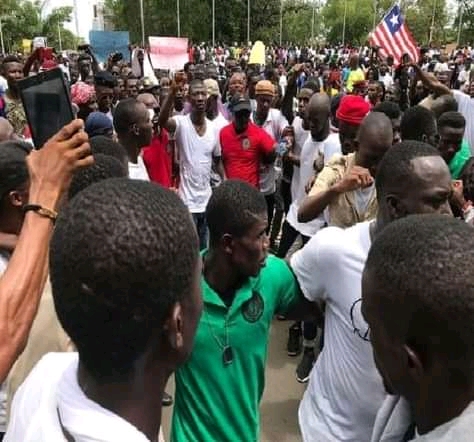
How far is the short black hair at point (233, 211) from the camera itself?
2.12m

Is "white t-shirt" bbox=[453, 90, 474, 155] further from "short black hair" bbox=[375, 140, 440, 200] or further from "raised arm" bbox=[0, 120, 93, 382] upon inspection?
"raised arm" bbox=[0, 120, 93, 382]

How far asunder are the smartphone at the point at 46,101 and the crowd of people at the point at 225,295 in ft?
0.34

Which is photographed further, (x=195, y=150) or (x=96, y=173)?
(x=195, y=150)

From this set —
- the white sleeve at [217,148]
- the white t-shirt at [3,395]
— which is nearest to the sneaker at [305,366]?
the white sleeve at [217,148]

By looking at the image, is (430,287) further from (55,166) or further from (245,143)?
(245,143)

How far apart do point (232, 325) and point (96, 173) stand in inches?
32.0

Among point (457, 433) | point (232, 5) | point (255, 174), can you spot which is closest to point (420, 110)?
point (255, 174)

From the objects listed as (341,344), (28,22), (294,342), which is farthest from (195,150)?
(28,22)

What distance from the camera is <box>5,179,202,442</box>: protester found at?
0.99 metres

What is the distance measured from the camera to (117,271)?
982mm

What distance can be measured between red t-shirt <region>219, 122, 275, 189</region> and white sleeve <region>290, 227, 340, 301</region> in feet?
10.5

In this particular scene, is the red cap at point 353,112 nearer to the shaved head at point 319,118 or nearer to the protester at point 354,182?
the shaved head at point 319,118

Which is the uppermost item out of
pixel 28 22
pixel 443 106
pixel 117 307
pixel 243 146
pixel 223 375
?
pixel 117 307

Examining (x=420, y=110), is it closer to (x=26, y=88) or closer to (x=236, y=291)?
(x=236, y=291)
